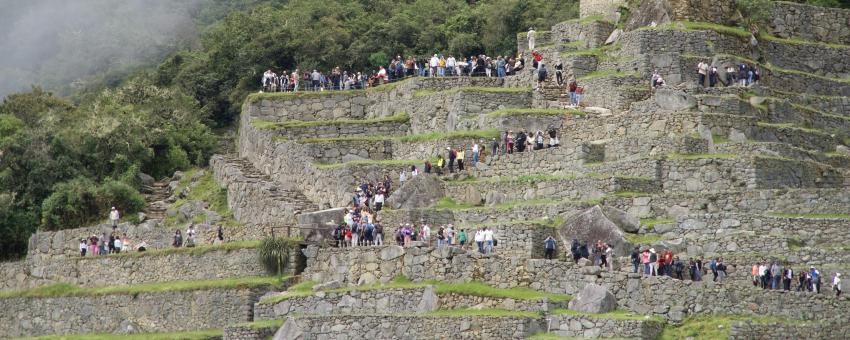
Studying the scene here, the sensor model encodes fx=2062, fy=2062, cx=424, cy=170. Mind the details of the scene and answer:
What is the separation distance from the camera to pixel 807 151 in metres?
64.4

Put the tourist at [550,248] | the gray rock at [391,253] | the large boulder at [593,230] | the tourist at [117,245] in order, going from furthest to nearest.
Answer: the tourist at [117,245] < the gray rock at [391,253] < the tourist at [550,248] < the large boulder at [593,230]

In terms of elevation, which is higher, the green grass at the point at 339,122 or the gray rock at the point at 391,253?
the green grass at the point at 339,122

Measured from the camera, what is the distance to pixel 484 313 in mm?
55750

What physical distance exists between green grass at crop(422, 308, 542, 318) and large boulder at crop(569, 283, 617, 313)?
109 cm

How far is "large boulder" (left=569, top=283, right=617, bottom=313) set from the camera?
178 feet

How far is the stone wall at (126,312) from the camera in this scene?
63281 millimetres

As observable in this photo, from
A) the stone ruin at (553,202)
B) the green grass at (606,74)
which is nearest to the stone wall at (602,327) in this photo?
the stone ruin at (553,202)

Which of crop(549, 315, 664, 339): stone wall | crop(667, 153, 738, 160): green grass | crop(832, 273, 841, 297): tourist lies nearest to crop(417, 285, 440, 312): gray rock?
crop(549, 315, 664, 339): stone wall

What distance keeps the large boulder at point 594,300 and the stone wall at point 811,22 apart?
2321 centimetres

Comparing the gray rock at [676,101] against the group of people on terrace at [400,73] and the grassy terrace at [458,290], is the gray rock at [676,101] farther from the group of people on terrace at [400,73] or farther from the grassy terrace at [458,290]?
the grassy terrace at [458,290]

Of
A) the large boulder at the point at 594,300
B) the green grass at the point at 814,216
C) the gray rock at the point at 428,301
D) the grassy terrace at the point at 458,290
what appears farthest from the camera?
the green grass at the point at 814,216

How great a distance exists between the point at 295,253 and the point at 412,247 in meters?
5.06

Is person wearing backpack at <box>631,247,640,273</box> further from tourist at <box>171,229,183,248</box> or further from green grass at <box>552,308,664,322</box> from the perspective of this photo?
tourist at <box>171,229,183,248</box>

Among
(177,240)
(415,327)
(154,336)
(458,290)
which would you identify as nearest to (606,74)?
(458,290)
